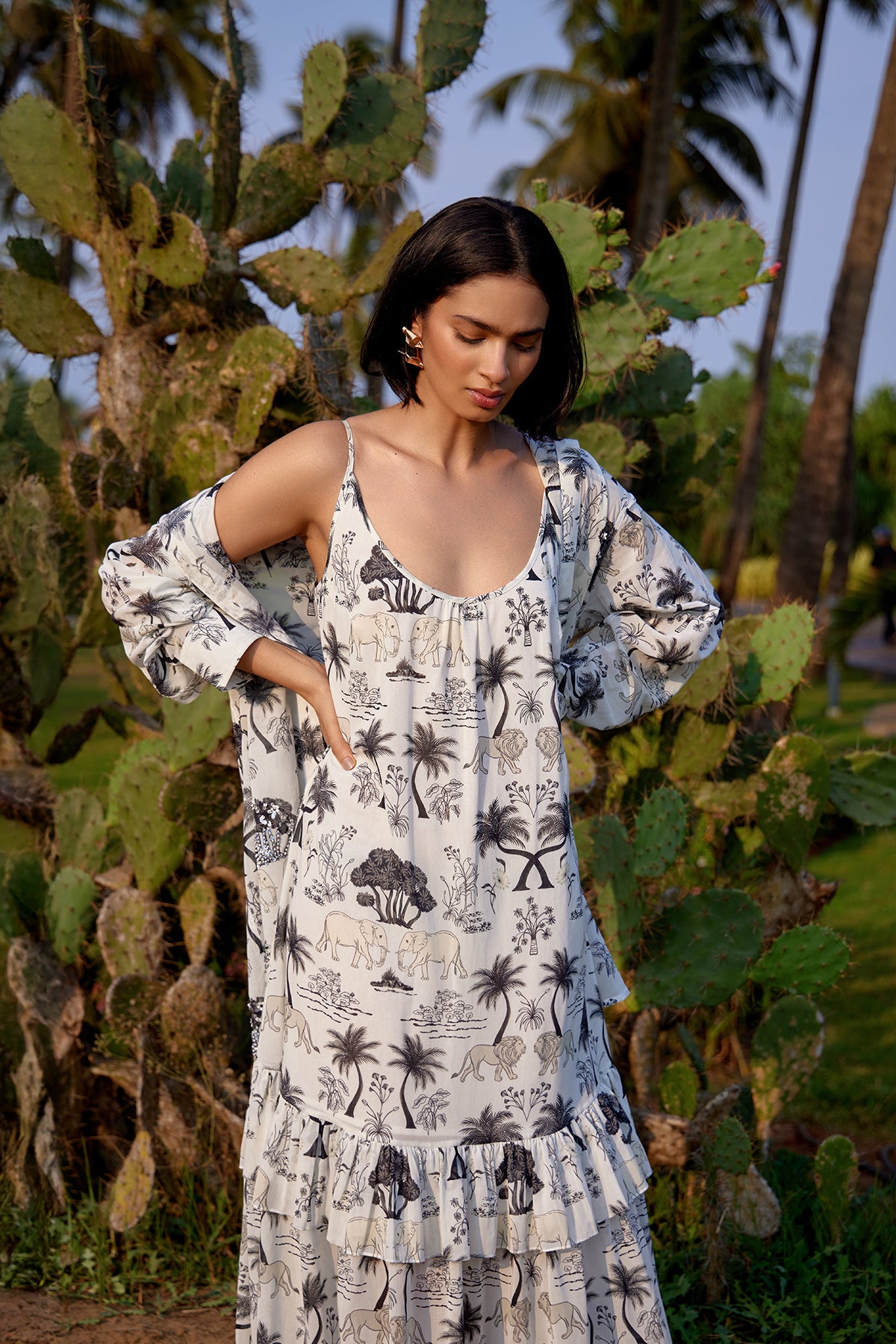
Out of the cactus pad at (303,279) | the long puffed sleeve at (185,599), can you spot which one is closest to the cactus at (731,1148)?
the long puffed sleeve at (185,599)

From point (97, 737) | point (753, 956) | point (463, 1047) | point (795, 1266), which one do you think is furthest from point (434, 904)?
point (97, 737)

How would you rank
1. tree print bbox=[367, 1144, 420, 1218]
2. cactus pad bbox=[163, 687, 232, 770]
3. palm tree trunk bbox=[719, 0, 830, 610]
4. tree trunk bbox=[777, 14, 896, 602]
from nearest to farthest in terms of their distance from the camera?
tree print bbox=[367, 1144, 420, 1218] → cactus pad bbox=[163, 687, 232, 770] → tree trunk bbox=[777, 14, 896, 602] → palm tree trunk bbox=[719, 0, 830, 610]

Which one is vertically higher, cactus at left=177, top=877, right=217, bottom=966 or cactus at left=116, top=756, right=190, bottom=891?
cactus at left=116, top=756, right=190, bottom=891

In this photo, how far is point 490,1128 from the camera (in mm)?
1753

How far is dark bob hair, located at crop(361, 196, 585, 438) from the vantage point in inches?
67.8

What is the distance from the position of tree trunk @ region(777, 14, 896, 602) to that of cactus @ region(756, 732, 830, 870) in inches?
179

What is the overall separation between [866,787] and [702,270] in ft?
5.18

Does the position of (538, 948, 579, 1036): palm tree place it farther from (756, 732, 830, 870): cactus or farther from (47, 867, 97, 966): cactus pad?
(47, 867, 97, 966): cactus pad

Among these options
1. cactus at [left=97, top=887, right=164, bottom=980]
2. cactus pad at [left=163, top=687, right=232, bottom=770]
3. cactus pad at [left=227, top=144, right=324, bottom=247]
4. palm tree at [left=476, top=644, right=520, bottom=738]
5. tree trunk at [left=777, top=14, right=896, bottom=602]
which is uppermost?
tree trunk at [left=777, top=14, right=896, bottom=602]

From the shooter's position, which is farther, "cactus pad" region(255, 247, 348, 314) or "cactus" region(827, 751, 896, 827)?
"cactus" region(827, 751, 896, 827)

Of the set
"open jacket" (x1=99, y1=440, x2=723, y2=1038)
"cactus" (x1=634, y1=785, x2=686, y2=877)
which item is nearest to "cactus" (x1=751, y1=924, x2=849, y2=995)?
"cactus" (x1=634, y1=785, x2=686, y2=877)

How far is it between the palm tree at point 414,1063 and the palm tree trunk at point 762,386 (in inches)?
582

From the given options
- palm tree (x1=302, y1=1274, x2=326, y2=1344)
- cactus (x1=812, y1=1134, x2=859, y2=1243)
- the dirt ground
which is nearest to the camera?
palm tree (x1=302, y1=1274, x2=326, y2=1344)

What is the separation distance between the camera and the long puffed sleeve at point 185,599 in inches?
75.4
